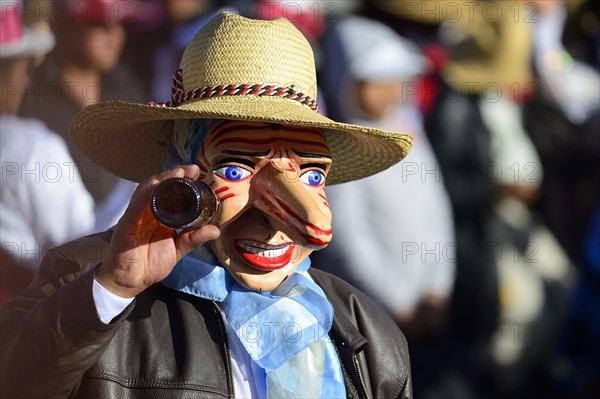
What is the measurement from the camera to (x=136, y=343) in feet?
8.38

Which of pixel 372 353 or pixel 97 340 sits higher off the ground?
pixel 97 340

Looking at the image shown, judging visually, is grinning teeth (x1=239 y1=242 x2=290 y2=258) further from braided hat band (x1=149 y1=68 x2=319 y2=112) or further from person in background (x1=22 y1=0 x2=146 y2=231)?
person in background (x1=22 y1=0 x2=146 y2=231)

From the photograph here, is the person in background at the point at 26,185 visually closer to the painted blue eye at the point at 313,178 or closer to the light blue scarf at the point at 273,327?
the light blue scarf at the point at 273,327

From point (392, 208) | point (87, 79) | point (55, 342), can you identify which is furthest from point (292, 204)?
point (392, 208)

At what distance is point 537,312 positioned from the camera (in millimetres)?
6047

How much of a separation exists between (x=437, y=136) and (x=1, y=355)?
3.68 metres

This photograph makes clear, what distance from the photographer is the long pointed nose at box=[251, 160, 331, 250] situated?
2.46 m

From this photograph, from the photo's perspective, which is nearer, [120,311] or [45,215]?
[120,311]

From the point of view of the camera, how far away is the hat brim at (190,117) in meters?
2.57

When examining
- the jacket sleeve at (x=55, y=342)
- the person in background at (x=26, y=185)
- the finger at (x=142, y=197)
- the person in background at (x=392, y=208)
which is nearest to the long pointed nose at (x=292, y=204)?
the finger at (x=142, y=197)

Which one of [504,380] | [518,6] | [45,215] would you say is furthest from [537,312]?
[45,215]

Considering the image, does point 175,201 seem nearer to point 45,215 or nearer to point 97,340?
point 97,340

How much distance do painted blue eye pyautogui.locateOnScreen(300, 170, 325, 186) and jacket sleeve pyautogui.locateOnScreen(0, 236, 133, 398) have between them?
541 millimetres

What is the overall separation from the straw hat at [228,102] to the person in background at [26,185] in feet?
3.45
